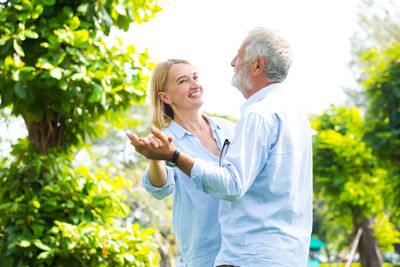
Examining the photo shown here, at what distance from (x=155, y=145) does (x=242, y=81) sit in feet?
1.71

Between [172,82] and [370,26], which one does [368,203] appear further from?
[370,26]

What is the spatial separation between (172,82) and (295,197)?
944 mm

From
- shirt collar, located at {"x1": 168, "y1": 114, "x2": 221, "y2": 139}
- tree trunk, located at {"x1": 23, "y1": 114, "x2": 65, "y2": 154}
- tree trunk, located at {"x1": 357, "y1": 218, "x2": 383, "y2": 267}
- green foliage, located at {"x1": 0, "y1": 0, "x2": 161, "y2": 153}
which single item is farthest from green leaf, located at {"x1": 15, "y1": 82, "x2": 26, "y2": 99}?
tree trunk, located at {"x1": 357, "y1": 218, "x2": 383, "y2": 267}

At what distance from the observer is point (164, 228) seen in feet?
59.7

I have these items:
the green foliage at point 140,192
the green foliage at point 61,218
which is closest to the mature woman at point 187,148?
the green foliage at point 61,218

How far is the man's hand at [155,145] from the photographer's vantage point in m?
1.47

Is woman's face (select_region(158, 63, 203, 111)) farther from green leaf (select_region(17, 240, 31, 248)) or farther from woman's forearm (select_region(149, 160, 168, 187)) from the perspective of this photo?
green leaf (select_region(17, 240, 31, 248))

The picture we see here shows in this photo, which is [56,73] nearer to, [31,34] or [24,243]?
[31,34]

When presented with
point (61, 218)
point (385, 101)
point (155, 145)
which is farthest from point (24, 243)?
point (385, 101)

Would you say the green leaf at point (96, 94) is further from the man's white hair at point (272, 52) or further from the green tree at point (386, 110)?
the green tree at point (386, 110)

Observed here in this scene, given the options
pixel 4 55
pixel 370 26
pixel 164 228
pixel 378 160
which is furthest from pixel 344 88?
pixel 4 55

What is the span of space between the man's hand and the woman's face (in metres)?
0.77

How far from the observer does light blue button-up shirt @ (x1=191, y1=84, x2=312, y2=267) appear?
1472mm

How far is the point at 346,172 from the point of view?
9492 mm
